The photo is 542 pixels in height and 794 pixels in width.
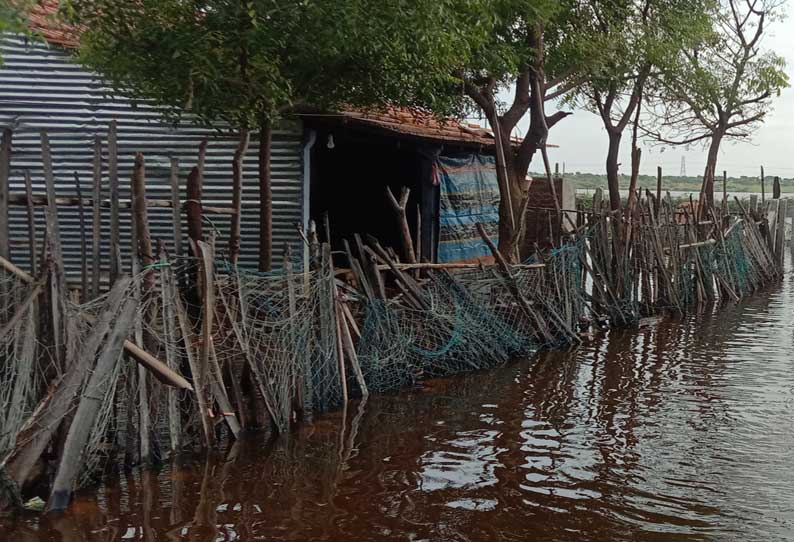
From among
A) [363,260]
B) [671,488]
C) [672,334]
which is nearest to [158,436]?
[363,260]

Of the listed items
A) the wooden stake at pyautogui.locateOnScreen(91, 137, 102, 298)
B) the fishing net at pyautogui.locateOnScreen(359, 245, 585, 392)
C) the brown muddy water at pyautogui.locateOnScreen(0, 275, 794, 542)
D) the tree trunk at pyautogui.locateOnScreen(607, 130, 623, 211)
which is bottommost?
the brown muddy water at pyautogui.locateOnScreen(0, 275, 794, 542)

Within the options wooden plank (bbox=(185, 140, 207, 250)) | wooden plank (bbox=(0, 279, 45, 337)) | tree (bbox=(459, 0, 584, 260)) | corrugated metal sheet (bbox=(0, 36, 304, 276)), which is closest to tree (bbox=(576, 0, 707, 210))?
tree (bbox=(459, 0, 584, 260))

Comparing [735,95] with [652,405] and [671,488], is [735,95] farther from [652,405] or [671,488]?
[671,488]

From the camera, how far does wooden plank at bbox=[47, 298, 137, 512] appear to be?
5.29 meters

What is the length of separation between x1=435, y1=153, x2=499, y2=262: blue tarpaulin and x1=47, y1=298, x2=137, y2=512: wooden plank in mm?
7883

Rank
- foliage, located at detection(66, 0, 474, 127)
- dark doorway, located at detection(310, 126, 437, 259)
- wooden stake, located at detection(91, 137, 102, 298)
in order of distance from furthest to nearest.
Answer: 1. dark doorway, located at detection(310, 126, 437, 259)
2. foliage, located at detection(66, 0, 474, 127)
3. wooden stake, located at detection(91, 137, 102, 298)

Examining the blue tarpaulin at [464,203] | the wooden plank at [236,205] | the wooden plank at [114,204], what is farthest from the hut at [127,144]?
the wooden plank at [114,204]

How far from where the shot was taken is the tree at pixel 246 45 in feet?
22.7

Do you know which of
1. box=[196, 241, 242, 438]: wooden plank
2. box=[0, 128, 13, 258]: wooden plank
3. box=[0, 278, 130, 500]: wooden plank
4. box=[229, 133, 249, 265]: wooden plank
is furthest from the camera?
box=[229, 133, 249, 265]: wooden plank

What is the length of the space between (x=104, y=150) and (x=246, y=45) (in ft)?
14.1

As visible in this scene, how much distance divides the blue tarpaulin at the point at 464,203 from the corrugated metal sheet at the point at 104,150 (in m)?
2.94

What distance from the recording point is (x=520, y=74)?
12.0 meters

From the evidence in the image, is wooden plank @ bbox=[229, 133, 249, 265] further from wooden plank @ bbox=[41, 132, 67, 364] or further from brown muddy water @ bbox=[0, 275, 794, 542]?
wooden plank @ bbox=[41, 132, 67, 364]

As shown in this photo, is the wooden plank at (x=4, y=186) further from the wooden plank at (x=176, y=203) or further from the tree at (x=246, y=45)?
the tree at (x=246, y=45)
